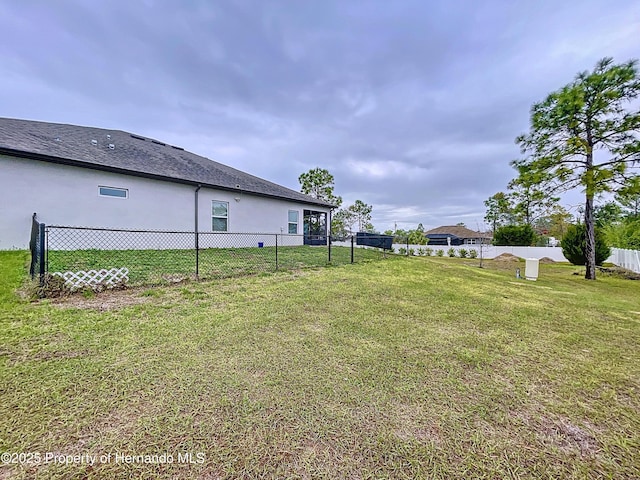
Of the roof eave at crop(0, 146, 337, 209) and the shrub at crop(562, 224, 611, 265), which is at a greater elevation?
the roof eave at crop(0, 146, 337, 209)

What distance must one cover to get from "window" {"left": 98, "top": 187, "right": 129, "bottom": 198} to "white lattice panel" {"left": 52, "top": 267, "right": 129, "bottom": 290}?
15.2ft

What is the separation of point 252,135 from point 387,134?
272 inches

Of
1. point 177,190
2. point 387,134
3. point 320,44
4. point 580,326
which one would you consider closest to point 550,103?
point 387,134

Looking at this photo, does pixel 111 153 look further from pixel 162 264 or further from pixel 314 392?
pixel 314 392

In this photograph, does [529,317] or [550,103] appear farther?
[550,103]

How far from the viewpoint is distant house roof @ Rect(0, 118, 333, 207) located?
716 cm

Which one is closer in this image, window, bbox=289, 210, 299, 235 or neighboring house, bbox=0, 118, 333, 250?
neighboring house, bbox=0, 118, 333, 250

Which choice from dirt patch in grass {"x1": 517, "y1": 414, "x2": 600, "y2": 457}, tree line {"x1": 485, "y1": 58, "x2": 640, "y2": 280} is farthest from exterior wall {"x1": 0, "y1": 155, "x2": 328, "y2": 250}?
tree line {"x1": 485, "y1": 58, "x2": 640, "y2": 280}

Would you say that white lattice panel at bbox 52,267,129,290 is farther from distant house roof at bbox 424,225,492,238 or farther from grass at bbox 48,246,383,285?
distant house roof at bbox 424,225,492,238

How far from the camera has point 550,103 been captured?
1005 centimetres

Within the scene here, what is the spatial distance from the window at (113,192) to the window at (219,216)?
9.60 feet

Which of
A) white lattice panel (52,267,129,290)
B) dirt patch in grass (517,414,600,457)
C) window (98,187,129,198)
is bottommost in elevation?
dirt patch in grass (517,414,600,457)

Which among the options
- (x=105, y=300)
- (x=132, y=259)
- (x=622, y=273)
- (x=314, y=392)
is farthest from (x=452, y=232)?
(x=314, y=392)

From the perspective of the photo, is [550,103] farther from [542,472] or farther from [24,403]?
[24,403]
